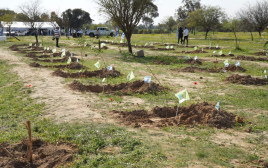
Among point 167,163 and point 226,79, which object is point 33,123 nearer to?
point 167,163

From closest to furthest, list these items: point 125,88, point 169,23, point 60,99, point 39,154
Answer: point 39,154, point 60,99, point 125,88, point 169,23

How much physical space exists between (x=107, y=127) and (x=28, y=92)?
453 cm

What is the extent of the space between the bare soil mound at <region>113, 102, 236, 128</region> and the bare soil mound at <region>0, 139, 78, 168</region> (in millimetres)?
1722

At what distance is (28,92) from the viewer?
8.88m

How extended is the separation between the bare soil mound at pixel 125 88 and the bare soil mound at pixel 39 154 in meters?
4.06

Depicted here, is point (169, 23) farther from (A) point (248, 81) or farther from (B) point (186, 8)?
(A) point (248, 81)

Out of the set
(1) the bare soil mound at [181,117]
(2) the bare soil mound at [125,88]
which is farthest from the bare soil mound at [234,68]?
(1) the bare soil mound at [181,117]

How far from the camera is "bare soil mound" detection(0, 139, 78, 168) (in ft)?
13.7

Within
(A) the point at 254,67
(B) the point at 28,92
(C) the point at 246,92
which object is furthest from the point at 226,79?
(B) the point at 28,92

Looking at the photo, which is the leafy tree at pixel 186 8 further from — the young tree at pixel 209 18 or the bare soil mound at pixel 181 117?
the bare soil mound at pixel 181 117

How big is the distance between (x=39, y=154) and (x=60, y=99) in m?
3.46

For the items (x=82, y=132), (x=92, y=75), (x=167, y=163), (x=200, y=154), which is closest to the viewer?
(x=167, y=163)

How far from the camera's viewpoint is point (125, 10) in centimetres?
1953

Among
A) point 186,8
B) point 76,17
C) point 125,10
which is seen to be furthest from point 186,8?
point 125,10
